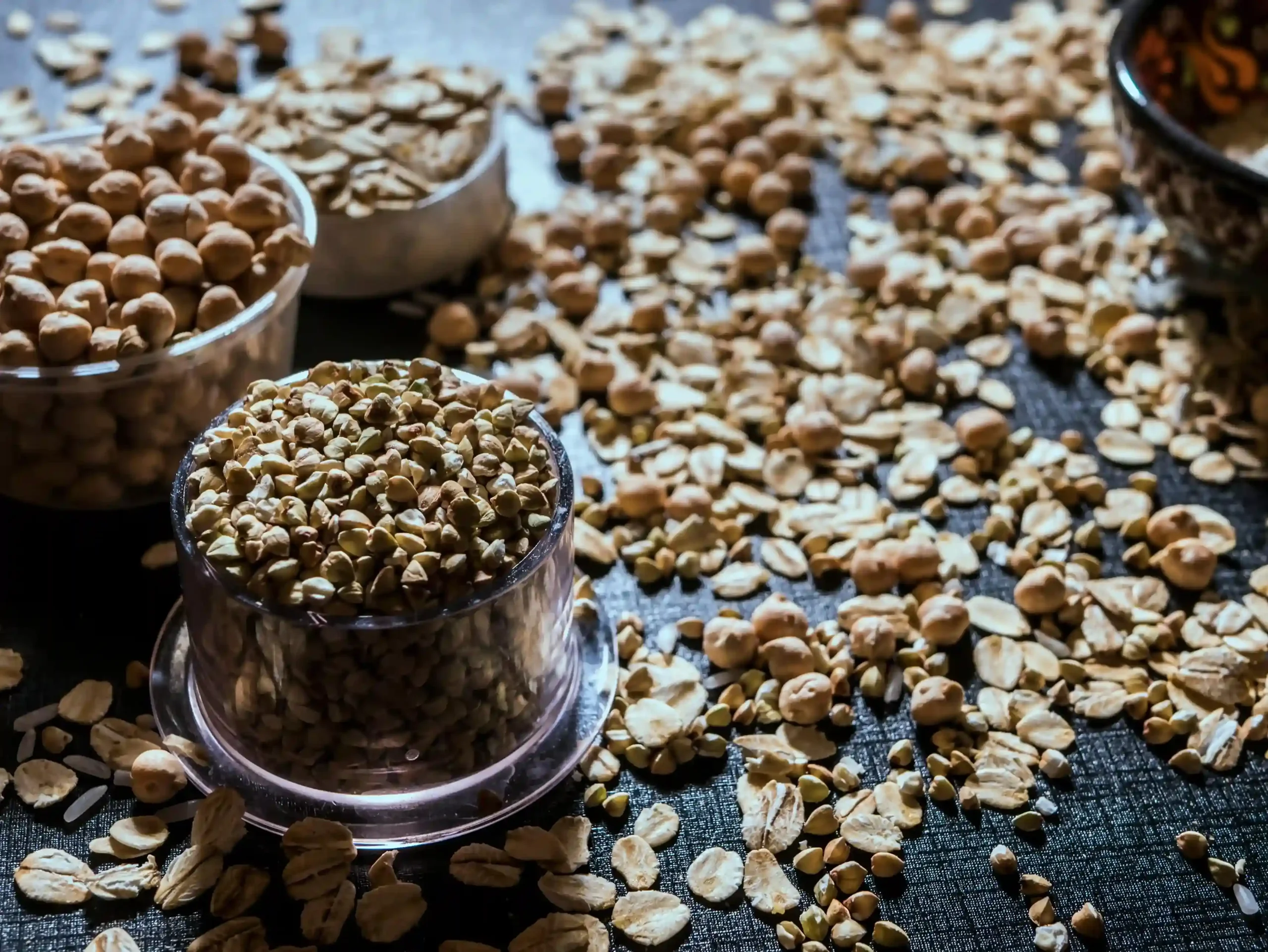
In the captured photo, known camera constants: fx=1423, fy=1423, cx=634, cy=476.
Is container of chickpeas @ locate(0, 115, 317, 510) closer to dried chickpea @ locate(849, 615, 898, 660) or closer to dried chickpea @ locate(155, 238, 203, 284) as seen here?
dried chickpea @ locate(155, 238, 203, 284)

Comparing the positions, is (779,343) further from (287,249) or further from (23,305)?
(23,305)

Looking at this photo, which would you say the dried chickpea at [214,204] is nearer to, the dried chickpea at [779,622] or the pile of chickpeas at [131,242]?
the pile of chickpeas at [131,242]

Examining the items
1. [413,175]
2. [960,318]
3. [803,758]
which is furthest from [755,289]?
[803,758]

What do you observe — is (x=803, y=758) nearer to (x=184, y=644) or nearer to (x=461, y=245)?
(x=184, y=644)

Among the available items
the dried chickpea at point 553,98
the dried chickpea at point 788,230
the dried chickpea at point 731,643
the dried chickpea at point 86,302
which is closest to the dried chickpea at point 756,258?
the dried chickpea at point 788,230

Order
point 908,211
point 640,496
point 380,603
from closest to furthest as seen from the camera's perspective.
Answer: point 380,603
point 640,496
point 908,211

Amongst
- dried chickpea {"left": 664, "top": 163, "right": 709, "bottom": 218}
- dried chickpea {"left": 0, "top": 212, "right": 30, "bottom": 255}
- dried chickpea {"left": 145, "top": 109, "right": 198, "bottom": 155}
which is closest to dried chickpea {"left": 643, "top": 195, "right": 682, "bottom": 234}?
dried chickpea {"left": 664, "top": 163, "right": 709, "bottom": 218}

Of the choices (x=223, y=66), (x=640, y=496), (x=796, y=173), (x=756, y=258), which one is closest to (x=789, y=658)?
(x=640, y=496)
